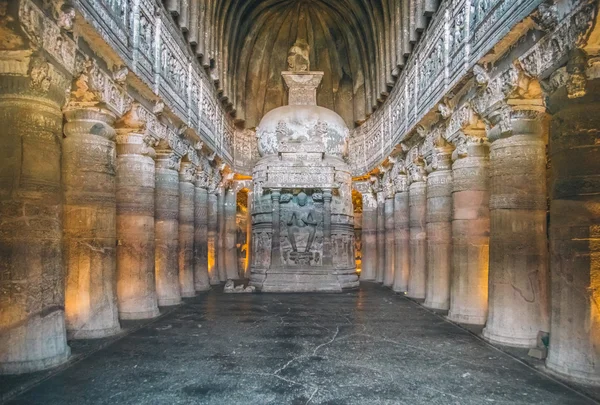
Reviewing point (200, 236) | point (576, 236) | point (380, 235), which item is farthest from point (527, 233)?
point (380, 235)

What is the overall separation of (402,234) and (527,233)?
7416 mm

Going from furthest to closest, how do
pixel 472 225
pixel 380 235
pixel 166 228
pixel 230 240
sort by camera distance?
pixel 230 240 < pixel 380 235 < pixel 166 228 < pixel 472 225

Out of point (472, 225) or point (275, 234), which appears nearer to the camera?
point (472, 225)

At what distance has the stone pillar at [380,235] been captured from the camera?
691 inches

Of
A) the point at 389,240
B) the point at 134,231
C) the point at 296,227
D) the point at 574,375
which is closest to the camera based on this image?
the point at 574,375

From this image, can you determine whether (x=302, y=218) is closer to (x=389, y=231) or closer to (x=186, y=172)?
(x=389, y=231)

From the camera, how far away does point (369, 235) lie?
19.6m

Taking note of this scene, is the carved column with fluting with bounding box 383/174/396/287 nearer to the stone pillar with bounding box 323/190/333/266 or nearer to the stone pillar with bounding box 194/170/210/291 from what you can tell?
the stone pillar with bounding box 323/190/333/266

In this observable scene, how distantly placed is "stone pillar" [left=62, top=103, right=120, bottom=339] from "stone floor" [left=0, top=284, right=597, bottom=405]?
493 mm

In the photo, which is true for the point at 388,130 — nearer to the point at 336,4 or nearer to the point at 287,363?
the point at 336,4

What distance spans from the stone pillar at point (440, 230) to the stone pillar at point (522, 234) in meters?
3.33

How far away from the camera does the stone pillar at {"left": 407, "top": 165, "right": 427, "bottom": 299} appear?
40.3 feet

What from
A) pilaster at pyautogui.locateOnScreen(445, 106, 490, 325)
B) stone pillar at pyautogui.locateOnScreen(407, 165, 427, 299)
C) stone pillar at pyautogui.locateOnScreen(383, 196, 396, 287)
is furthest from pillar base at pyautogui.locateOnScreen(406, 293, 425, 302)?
stone pillar at pyautogui.locateOnScreen(383, 196, 396, 287)

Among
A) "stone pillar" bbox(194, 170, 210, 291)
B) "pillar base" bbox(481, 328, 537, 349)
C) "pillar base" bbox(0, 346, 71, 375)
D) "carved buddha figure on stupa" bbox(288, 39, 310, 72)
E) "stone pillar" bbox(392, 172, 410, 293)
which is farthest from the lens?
"carved buddha figure on stupa" bbox(288, 39, 310, 72)
